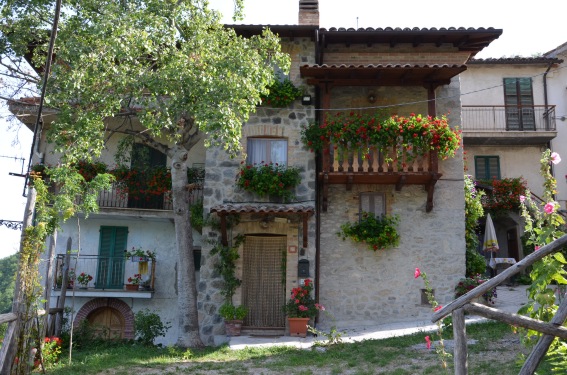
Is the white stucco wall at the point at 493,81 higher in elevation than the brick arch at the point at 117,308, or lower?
higher

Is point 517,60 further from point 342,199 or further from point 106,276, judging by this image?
point 106,276

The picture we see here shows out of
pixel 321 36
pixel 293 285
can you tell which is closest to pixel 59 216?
pixel 293 285

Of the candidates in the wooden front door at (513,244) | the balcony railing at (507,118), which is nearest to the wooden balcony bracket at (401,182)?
the balcony railing at (507,118)

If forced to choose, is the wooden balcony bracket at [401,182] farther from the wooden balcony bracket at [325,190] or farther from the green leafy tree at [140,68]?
the green leafy tree at [140,68]

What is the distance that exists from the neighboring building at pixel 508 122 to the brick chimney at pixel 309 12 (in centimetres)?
778

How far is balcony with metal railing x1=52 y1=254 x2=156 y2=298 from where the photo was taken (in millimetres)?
16422

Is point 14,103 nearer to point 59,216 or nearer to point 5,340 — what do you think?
point 59,216

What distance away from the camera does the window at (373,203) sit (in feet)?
50.6

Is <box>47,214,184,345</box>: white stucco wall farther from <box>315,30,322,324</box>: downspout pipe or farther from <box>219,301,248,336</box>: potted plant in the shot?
<box>315,30,322,324</box>: downspout pipe

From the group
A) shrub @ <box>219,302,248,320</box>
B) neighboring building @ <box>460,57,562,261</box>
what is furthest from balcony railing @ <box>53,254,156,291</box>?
neighboring building @ <box>460,57,562,261</box>

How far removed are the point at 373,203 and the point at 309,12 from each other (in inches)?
219

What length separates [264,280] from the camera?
15156mm

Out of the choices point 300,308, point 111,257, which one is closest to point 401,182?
point 300,308

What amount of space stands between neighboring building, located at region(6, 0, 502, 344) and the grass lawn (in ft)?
8.85
